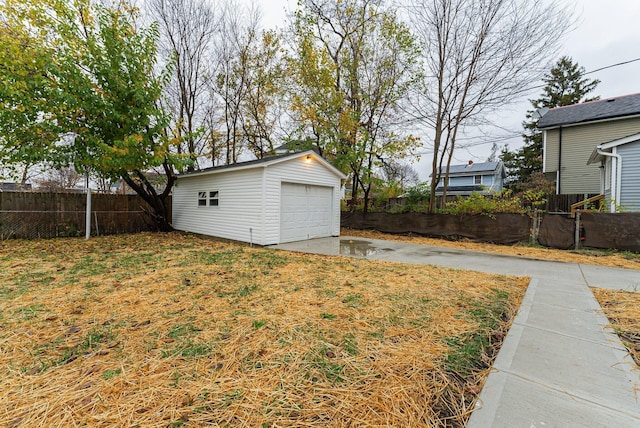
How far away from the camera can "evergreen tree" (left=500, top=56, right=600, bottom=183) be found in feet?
69.2

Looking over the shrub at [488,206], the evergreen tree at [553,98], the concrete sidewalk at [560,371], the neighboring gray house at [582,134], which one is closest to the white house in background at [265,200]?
the shrub at [488,206]

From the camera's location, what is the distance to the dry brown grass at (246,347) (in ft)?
5.11

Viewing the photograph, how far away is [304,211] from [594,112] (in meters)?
15.1

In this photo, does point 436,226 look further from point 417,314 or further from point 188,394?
point 188,394

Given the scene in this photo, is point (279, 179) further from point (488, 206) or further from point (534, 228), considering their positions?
point (534, 228)

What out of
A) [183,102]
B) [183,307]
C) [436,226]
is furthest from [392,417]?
[183,102]

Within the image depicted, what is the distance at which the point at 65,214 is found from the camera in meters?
9.37

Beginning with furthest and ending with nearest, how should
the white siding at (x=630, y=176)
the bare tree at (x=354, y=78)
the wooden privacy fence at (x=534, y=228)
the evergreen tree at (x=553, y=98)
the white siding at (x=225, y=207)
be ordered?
the evergreen tree at (x=553, y=98)
the bare tree at (x=354, y=78)
the white siding at (x=225, y=207)
the white siding at (x=630, y=176)
the wooden privacy fence at (x=534, y=228)

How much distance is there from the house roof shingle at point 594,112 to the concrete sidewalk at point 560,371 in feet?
42.4

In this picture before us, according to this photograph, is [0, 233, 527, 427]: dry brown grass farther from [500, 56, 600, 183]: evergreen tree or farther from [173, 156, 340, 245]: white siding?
[500, 56, 600, 183]: evergreen tree

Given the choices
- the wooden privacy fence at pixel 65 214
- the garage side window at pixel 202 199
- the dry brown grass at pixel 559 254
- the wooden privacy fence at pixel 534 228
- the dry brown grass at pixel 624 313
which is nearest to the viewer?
the dry brown grass at pixel 624 313

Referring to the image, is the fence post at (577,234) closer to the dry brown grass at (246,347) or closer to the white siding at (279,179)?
the dry brown grass at (246,347)

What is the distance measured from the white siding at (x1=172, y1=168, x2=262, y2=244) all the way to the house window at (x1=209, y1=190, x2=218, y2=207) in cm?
13

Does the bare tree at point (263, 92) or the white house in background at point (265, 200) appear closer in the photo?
the white house in background at point (265, 200)
